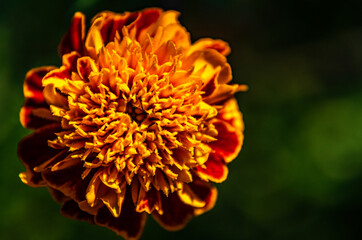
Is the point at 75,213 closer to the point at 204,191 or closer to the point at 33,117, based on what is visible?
the point at 33,117

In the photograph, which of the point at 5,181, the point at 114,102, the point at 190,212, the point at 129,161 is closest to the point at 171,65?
the point at 114,102

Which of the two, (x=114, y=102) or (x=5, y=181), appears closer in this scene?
(x=114, y=102)

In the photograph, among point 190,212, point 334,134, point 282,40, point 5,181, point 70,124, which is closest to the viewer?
point 70,124

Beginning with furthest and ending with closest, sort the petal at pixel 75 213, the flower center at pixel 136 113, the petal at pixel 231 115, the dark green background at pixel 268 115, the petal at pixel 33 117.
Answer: the dark green background at pixel 268 115 < the petal at pixel 231 115 < the petal at pixel 75 213 < the petal at pixel 33 117 < the flower center at pixel 136 113

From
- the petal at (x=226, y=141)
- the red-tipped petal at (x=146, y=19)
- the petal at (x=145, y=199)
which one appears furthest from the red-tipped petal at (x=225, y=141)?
the red-tipped petal at (x=146, y=19)

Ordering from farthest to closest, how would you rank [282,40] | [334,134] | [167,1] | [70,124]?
1. [282,40]
2. [334,134]
3. [167,1]
4. [70,124]

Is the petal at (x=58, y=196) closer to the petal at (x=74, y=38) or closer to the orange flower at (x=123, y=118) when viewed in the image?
the orange flower at (x=123, y=118)

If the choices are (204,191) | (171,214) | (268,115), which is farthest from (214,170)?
(268,115)

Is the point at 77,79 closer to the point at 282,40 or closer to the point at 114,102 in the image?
the point at 114,102
